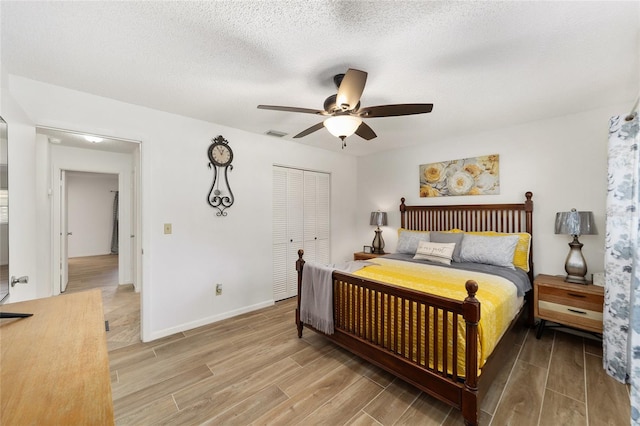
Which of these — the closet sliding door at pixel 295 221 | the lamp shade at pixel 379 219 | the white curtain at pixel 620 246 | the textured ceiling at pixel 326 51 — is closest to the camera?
the textured ceiling at pixel 326 51

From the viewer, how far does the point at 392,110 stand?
1.94 meters

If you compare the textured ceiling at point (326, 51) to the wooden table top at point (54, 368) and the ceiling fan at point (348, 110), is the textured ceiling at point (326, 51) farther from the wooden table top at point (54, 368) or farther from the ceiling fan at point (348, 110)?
the wooden table top at point (54, 368)

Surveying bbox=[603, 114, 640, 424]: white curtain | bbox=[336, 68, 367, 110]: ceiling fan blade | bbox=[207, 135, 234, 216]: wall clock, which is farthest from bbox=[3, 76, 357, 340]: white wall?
bbox=[603, 114, 640, 424]: white curtain

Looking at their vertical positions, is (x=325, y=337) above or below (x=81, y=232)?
below

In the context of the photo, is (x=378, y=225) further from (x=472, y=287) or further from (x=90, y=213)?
(x=90, y=213)

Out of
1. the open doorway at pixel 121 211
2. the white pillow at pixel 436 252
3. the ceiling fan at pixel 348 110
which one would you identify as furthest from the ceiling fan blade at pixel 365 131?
the open doorway at pixel 121 211

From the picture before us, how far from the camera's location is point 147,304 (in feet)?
8.98

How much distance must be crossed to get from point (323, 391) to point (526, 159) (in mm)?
3378

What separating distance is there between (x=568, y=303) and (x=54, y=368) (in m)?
3.73

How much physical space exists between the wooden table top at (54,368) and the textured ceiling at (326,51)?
1.61 metres

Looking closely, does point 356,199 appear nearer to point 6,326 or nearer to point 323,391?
point 323,391

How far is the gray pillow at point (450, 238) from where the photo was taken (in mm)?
3227

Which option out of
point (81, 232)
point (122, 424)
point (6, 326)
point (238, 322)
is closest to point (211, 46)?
point (6, 326)

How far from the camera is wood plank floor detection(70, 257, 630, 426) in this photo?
1738mm
